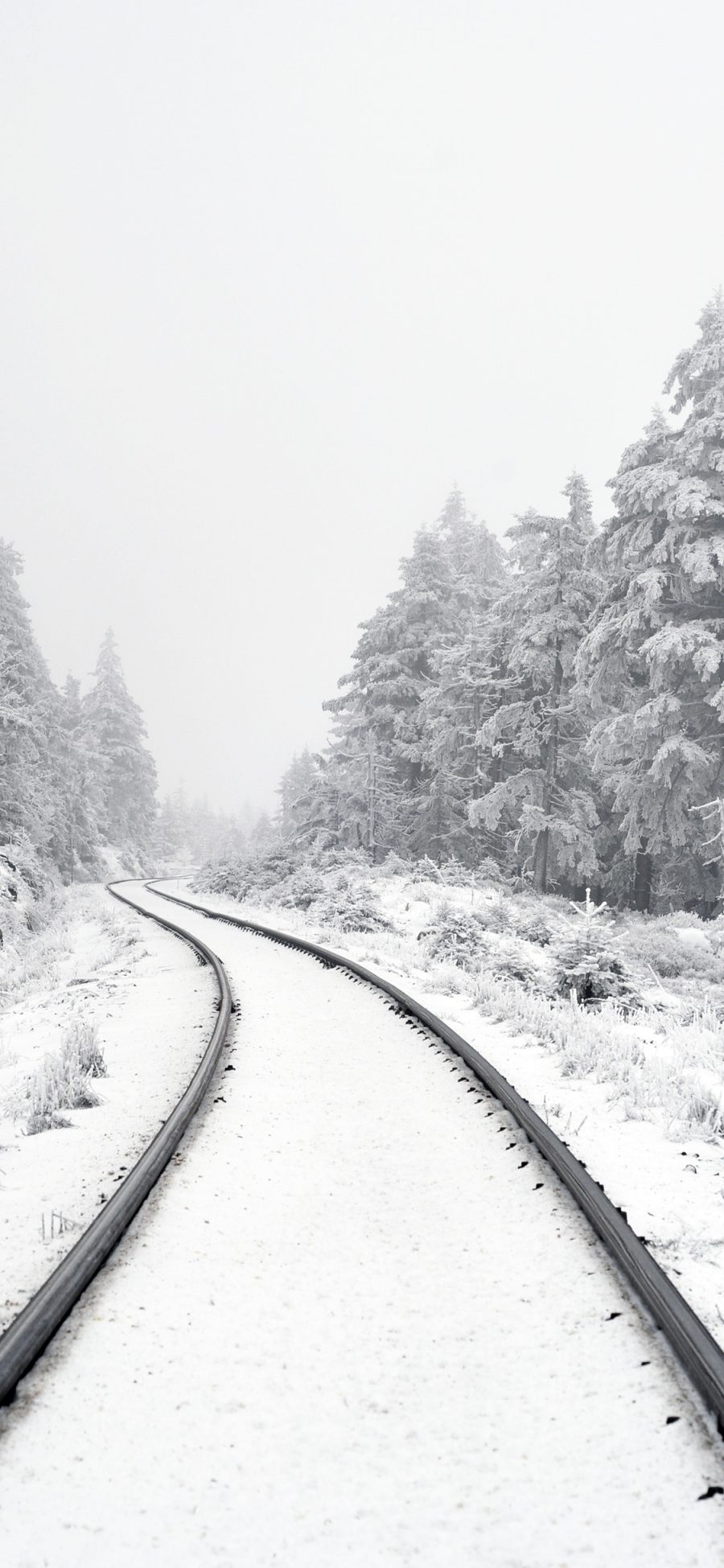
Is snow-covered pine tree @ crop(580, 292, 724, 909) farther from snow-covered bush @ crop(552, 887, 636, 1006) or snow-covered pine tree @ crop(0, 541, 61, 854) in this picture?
snow-covered pine tree @ crop(0, 541, 61, 854)

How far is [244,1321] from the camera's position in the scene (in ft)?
10.5

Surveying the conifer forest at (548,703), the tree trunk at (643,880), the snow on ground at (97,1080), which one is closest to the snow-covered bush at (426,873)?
the conifer forest at (548,703)

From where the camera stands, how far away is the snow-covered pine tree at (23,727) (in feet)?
84.5

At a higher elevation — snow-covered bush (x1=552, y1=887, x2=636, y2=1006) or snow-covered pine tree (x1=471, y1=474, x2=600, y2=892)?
snow-covered pine tree (x1=471, y1=474, x2=600, y2=892)

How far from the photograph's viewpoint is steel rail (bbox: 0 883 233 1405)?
2.68m

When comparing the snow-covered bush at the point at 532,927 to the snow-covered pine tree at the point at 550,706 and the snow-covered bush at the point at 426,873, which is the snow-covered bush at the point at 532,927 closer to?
the snow-covered pine tree at the point at 550,706

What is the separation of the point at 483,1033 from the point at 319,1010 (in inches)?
81.7

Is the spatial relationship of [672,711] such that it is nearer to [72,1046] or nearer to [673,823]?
[673,823]

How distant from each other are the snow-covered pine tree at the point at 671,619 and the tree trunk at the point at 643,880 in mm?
94

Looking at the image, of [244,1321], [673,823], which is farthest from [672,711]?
[244,1321]

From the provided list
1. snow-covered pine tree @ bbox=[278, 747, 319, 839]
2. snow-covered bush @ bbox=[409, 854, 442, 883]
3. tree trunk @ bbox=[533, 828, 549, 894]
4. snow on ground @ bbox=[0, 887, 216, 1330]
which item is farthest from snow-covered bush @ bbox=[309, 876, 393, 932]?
snow-covered pine tree @ bbox=[278, 747, 319, 839]

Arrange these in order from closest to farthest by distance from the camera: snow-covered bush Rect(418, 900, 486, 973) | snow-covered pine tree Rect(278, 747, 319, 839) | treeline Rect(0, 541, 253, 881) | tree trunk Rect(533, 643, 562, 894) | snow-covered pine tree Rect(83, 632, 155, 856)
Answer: snow-covered bush Rect(418, 900, 486, 973), tree trunk Rect(533, 643, 562, 894), treeline Rect(0, 541, 253, 881), snow-covered pine tree Rect(278, 747, 319, 839), snow-covered pine tree Rect(83, 632, 155, 856)

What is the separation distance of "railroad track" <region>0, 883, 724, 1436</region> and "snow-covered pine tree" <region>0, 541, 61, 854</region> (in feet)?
71.3

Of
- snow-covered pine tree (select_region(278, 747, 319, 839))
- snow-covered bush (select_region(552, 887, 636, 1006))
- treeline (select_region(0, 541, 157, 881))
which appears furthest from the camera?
snow-covered pine tree (select_region(278, 747, 319, 839))
